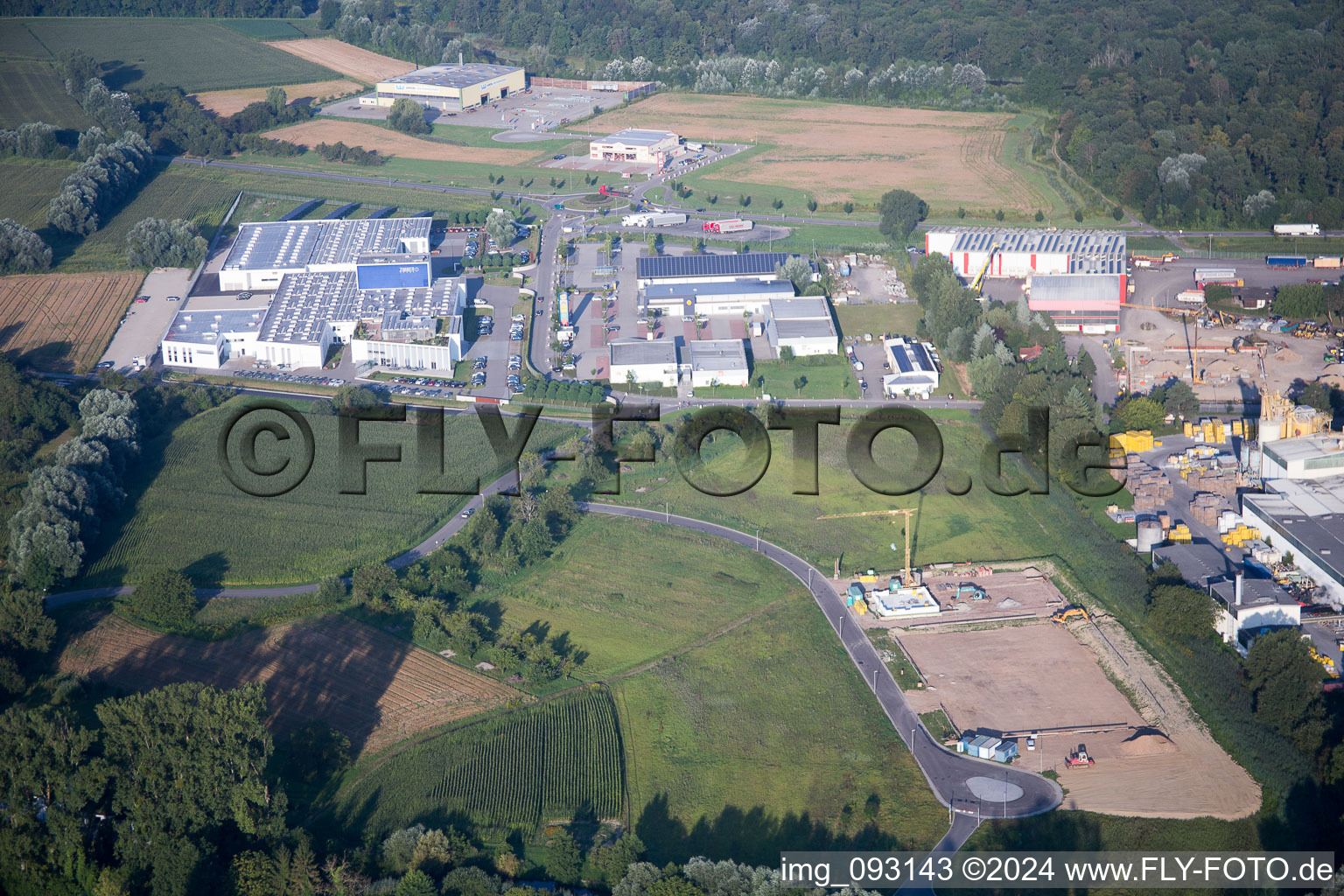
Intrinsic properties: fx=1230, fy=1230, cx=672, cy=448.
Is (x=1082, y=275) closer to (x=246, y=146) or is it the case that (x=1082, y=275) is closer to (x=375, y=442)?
(x=375, y=442)

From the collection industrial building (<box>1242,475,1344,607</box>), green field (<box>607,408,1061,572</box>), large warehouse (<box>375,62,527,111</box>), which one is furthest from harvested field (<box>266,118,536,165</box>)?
industrial building (<box>1242,475,1344,607</box>)

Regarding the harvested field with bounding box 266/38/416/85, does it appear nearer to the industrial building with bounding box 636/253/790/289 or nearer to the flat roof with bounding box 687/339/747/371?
the industrial building with bounding box 636/253/790/289

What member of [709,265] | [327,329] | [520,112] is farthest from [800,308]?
[520,112]

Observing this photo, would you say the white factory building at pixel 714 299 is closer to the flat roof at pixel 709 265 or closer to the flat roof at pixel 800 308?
the flat roof at pixel 800 308

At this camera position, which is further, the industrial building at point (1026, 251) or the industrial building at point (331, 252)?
the industrial building at point (1026, 251)

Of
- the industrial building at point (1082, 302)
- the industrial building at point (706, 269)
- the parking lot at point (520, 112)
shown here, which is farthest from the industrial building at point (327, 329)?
the parking lot at point (520, 112)

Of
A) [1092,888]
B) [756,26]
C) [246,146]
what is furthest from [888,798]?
[756,26]
